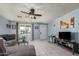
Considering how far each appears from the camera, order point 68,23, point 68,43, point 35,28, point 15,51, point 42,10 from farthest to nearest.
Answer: point 68,23 → point 35,28 → point 68,43 → point 42,10 → point 15,51

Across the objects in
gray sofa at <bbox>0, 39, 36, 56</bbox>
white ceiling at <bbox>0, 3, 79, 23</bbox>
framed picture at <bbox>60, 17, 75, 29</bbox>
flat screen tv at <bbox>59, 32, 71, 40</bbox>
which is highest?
white ceiling at <bbox>0, 3, 79, 23</bbox>

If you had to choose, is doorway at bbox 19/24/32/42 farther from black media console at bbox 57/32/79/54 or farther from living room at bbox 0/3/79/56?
black media console at bbox 57/32/79/54

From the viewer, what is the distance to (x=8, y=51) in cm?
297


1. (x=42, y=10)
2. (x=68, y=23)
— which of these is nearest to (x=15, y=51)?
(x=42, y=10)

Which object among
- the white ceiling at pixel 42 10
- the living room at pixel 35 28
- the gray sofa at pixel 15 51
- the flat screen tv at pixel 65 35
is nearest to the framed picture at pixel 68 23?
the living room at pixel 35 28

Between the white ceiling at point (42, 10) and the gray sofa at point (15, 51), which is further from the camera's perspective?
the white ceiling at point (42, 10)

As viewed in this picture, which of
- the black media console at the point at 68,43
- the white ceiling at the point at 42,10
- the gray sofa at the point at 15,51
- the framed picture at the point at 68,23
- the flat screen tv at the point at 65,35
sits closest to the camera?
the gray sofa at the point at 15,51

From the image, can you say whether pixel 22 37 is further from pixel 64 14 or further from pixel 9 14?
pixel 64 14

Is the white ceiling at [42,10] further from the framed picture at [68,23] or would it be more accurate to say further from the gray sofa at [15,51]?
the gray sofa at [15,51]

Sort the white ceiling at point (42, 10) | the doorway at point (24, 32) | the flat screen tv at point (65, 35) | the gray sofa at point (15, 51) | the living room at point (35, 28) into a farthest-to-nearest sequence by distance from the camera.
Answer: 1. the flat screen tv at point (65, 35)
2. the doorway at point (24, 32)
3. the living room at point (35, 28)
4. the white ceiling at point (42, 10)
5. the gray sofa at point (15, 51)

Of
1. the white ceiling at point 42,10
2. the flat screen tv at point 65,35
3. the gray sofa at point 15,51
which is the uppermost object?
the white ceiling at point 42,10

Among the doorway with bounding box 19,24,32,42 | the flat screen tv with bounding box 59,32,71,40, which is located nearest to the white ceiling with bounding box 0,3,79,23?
the doorway with bounding box 19,24,32,42

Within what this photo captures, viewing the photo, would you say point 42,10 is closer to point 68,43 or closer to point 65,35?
point 68,43

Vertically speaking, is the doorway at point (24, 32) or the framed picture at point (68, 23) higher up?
the framed picture at point (68, 23)
